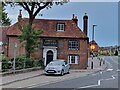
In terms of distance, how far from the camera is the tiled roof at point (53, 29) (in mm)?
52844

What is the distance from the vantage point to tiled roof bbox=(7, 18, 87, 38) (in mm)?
52844

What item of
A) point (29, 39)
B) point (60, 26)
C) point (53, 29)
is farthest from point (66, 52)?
point (29, 39)

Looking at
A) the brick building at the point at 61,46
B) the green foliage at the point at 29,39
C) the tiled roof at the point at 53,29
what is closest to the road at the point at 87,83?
the green foliage at the point at 29,39

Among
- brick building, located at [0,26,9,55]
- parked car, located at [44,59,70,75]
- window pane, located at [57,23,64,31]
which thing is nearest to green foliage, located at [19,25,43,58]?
parked car, located at [44,59,70,75]

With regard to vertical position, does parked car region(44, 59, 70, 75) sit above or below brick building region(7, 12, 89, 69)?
below

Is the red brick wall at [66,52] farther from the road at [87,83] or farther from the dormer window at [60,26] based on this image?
the road at [87,83]

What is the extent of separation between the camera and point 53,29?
177ft

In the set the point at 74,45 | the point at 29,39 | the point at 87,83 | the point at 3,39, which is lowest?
the point at 87,83

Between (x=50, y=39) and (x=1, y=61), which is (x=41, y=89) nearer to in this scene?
(x=1, y=61)

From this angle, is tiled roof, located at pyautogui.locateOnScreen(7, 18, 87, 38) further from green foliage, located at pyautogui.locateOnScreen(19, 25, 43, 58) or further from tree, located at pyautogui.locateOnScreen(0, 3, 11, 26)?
green foliage, located at pyautogui.locateOnScreen(19, 25, 43, 58)

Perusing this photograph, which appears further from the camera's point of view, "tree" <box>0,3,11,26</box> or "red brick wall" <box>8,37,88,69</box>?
"red brick wall" <box>8,37,88,69</box>

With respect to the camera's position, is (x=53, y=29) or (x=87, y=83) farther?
(x=53, y=29)

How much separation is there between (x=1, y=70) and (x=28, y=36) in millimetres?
14332

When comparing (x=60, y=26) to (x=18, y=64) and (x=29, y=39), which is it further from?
(x=18, y=64)
